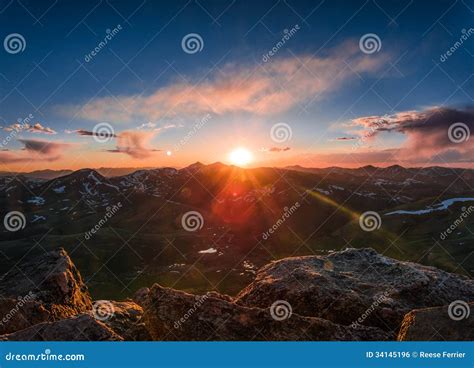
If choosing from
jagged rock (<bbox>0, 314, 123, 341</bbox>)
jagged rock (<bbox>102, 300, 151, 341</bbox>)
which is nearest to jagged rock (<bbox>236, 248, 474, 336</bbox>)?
jagged rock (<bbox>102, 300, 151, 341</bbox>)

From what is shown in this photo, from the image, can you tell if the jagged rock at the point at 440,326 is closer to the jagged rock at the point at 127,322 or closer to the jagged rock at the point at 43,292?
the jagged rock at the point at 127,322

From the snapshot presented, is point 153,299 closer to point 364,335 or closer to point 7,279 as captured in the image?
point 364,335

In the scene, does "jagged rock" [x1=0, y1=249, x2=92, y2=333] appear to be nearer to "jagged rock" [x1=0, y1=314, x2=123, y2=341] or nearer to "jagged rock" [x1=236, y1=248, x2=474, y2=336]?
"jagged rock" [x1=0, y1=314, x2=123, y2=341]

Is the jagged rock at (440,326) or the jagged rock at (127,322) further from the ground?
the jagged rock at (440,326)

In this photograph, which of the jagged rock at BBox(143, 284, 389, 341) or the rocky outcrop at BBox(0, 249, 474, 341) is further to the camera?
the jagged rock at BBox(143, 284, 389, 341)

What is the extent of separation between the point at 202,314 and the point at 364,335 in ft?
17.1

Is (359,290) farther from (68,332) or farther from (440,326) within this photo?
(68,332)

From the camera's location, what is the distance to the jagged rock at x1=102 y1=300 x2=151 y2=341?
12.7 m

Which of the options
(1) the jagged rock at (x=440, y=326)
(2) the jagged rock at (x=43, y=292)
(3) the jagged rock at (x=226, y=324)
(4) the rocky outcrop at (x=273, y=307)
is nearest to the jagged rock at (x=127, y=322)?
(4) the rocky outcrop at (x=273, y=307)

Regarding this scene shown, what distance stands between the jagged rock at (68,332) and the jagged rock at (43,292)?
1.96m

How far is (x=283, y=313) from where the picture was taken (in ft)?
41.3

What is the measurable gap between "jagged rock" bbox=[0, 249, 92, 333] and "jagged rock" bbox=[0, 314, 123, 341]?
1964mm

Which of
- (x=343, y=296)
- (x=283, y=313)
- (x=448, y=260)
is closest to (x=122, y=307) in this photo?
(x=283, y=313)

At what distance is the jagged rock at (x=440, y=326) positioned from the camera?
36.5 feet
